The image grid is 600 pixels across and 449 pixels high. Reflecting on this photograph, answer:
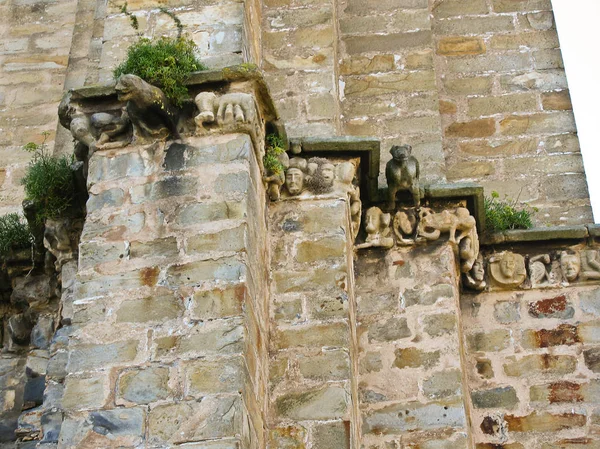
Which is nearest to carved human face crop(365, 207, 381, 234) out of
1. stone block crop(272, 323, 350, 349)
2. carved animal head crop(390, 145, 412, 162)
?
carved animal head crop(390, 145, 412, 162)

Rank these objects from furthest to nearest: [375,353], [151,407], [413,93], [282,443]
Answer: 1. [413,93]
2. [375,353]
3. [282,443]
4. [151,407]

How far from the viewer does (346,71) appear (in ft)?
27.4

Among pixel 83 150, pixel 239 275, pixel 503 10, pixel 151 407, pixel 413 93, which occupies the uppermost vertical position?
pixel 503 10

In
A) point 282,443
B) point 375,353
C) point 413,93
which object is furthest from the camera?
point 413,93

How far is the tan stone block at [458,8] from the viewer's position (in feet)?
29.8

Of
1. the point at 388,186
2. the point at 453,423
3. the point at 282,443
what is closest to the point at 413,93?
the point at 388,186

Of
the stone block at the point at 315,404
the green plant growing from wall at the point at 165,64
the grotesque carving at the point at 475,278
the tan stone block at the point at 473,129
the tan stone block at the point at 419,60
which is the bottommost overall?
the stone block at the point at 315,404

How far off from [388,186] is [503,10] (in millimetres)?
2517

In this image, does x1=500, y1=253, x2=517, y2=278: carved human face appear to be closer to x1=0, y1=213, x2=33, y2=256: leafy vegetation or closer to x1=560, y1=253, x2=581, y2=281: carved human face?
x1=560, y1=253, x2=581, y2=281: carved human face

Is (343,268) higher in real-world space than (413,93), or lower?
lower

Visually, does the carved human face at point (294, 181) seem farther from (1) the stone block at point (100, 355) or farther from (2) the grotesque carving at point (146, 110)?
(1) the stone block at point (100, 355)

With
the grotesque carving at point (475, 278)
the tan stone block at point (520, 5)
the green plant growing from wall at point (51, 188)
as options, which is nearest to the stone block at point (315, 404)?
the grotesque carving at point (475, 278)

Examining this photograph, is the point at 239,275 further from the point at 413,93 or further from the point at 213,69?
the point at 413,93

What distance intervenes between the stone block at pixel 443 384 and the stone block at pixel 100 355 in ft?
5.43
